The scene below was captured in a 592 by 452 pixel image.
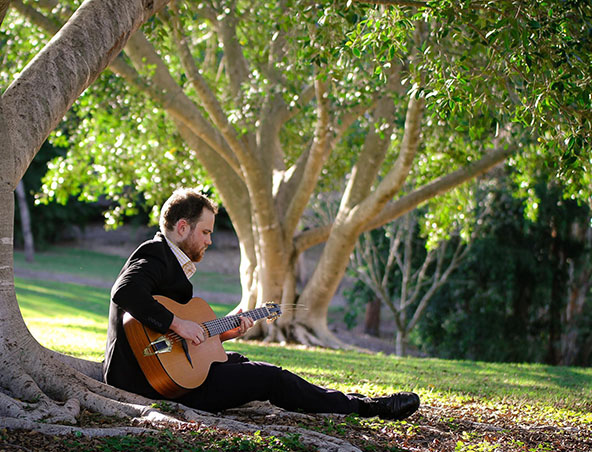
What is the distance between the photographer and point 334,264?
41.6ft

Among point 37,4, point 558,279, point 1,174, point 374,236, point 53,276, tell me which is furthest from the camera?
point 53,276

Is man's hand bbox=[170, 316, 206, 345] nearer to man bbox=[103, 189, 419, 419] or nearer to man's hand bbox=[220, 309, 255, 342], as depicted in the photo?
man bbox=[103, 189, 419, 419]

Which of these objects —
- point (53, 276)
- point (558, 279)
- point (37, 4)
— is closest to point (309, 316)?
point (37, 4)

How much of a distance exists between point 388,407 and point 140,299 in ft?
6.55

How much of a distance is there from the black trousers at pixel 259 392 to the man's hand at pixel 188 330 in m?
→ 0.31

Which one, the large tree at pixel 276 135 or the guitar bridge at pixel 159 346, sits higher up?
the large tree at pixel 276 135

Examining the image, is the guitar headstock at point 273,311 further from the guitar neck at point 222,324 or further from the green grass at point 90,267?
the green grass at point 90,267

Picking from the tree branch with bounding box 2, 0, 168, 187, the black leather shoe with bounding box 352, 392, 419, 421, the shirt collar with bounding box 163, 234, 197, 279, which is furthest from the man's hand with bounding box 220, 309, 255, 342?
the tree branch with bounding box 2, 0, 168, 187

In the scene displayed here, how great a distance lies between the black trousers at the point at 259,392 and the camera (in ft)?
15.3

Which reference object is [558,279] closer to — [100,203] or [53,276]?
[53,276]

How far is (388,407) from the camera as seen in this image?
5.03 metres

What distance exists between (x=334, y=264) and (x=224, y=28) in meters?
5.08

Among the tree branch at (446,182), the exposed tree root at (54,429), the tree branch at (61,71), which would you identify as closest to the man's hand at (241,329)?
the exposed tree root at (54,429)

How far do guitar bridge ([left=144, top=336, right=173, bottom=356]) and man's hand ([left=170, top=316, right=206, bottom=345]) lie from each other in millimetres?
102
